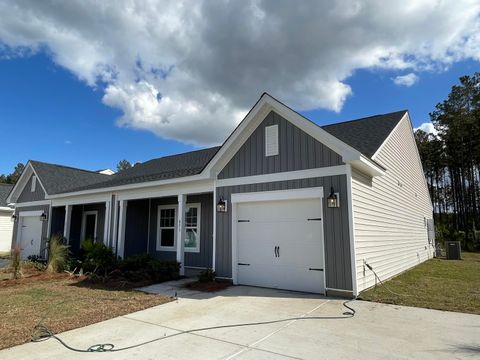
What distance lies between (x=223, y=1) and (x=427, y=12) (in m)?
5.70

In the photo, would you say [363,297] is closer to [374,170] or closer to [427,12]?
[374,170]

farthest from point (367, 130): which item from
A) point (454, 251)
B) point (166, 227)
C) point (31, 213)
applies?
point (31, 213)

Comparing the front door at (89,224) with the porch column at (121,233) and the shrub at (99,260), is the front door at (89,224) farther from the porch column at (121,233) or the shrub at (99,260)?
the shrub at (99,260)

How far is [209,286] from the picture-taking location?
8.41 m

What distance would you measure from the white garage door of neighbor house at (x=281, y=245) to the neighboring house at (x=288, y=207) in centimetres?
3

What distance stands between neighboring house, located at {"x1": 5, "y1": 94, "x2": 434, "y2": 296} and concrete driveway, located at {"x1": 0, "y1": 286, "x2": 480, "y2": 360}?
4.94 ft

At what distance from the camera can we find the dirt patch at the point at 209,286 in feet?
26.7

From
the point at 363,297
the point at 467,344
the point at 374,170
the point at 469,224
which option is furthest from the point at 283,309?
the point at 469,224

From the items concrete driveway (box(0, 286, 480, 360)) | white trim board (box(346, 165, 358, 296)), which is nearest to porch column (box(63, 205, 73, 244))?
concrete driveway (box(0, 286, 480, 360))

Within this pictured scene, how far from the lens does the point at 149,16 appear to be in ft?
29.9

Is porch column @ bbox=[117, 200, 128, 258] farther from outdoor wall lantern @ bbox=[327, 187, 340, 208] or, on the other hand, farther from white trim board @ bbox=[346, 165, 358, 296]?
white trim board @ bbox=[346, 165, 358, 296]

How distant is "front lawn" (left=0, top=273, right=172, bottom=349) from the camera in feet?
16.9

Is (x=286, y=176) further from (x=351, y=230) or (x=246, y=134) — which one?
(x=351, y=230)

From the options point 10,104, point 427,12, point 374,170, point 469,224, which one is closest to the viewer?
point 374,170
